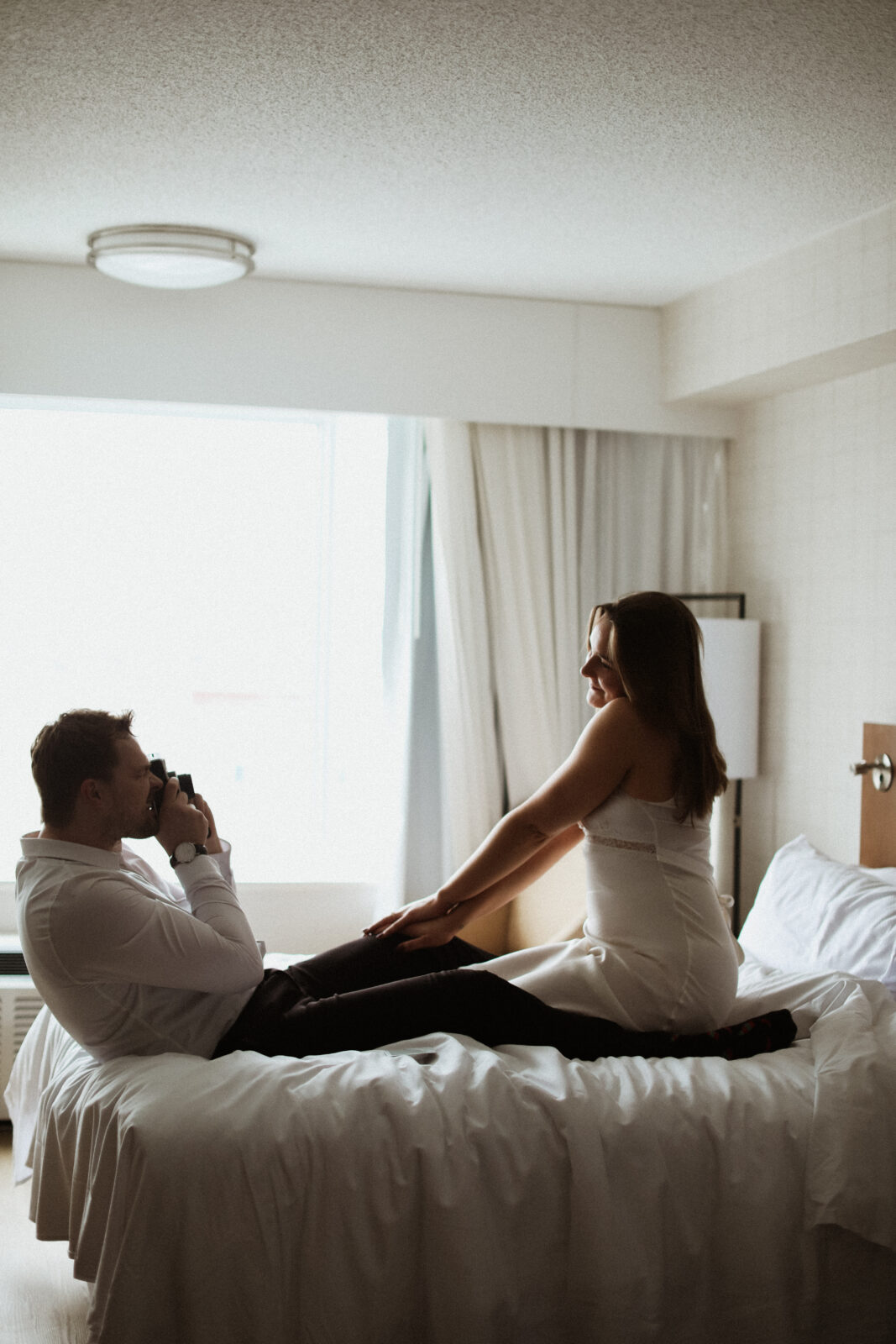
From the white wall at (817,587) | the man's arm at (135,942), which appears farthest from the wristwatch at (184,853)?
the white wall at (817,587)

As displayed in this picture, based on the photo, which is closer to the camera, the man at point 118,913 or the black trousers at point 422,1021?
the man at point 118,913

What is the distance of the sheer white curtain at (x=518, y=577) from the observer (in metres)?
4.13

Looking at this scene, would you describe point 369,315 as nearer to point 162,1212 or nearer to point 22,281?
point 22,281

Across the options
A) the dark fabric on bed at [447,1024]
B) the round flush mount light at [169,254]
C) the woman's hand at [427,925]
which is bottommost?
the dark fabric on bed at [447,1024]

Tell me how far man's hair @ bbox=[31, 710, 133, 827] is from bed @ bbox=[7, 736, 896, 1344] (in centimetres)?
48

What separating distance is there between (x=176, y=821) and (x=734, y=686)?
225 centimetres

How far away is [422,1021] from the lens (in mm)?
2232

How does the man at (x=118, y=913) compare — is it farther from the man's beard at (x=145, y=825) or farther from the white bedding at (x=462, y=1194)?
A: the white bedding at (x=462, y=1194)

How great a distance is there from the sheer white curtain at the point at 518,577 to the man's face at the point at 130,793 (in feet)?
6.45

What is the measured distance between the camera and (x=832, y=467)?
12.4 feet

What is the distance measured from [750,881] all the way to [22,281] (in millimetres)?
3142

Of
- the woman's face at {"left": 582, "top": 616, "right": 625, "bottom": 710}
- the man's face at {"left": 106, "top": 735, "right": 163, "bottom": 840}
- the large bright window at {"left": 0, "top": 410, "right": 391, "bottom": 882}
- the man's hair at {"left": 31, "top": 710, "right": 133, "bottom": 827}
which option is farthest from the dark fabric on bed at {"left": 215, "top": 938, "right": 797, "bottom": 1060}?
the large bright window at {"left": 0, "top": 410, "right": 391, "bottom": 882}

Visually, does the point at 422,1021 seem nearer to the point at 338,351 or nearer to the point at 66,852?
the point at 66,852

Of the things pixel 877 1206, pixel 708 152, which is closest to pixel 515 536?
pixel 708 152
